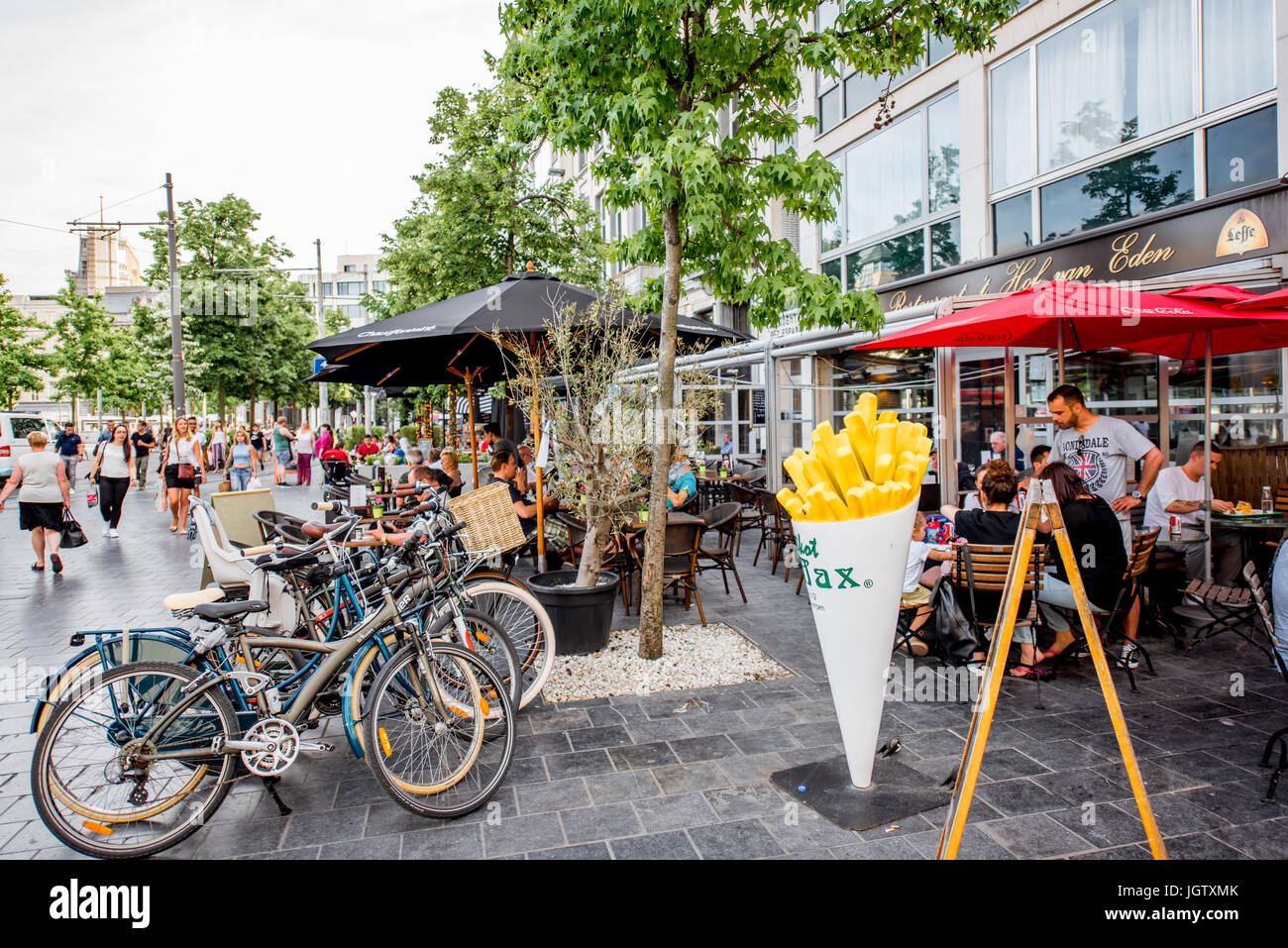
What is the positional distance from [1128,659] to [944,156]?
397 inches

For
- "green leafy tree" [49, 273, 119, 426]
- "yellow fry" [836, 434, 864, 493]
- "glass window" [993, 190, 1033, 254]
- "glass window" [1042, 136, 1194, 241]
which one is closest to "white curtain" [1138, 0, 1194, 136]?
"glass window" [1042, 136, 1194, 241]

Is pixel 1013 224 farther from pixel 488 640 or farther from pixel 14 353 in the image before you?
pixel 14 353

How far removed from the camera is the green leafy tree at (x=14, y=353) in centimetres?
3108

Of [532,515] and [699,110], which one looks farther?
[532,515]

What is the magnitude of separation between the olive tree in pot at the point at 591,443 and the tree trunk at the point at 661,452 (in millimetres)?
→ 246

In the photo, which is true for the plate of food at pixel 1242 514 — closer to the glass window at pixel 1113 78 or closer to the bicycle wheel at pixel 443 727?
the glass window at pixel 1113 78

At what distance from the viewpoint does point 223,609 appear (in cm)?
339

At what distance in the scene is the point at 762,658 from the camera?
5633 millimetres

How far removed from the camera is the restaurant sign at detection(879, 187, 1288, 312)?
7.79 metres

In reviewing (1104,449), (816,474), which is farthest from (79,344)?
(816,474)

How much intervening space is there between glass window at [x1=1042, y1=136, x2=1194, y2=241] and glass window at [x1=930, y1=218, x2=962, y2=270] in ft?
5.73

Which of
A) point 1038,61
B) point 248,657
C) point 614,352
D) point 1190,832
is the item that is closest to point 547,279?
point 614,352

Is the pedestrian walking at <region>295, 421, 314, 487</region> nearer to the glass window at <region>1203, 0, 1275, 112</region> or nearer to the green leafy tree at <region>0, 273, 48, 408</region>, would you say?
the green leafy tree at <region>0, 273, 48, 408</region>
